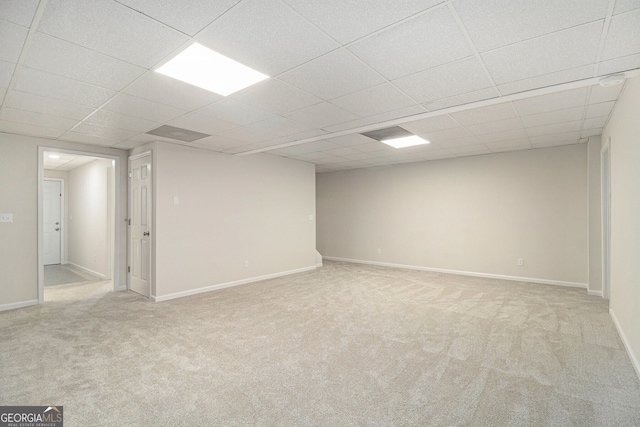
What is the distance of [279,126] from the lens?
13.3 feet

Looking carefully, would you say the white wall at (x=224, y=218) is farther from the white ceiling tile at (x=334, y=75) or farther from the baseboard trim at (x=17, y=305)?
the white ceiling tile at (x=334, y=75)

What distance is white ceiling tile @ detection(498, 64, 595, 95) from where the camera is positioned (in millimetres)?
2518

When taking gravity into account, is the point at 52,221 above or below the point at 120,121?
below

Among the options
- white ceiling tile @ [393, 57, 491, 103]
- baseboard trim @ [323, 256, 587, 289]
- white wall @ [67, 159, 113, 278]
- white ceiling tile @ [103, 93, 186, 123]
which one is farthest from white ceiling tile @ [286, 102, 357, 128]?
white wall @ [67, 159, 113, 278]

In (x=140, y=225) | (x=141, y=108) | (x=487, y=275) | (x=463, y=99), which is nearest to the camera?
(x=463, y=99)

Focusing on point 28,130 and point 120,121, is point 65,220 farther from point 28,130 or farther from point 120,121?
point 120,121

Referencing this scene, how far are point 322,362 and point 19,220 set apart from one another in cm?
478

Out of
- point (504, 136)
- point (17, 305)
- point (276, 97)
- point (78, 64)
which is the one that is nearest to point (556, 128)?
point (504, 136)

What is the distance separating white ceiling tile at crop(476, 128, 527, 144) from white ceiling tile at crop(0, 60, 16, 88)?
5.38 m

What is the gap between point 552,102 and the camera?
3.31m

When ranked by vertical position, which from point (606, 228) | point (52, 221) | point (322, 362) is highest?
point (52, 221)

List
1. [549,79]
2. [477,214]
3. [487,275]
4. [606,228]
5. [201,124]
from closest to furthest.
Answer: [549,79]
[201,124]
[606,228]
[487,275]
[477,214]

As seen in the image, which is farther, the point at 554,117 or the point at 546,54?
the point at 554,117

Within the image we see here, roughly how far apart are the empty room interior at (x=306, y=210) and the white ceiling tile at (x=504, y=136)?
123 millimetres
